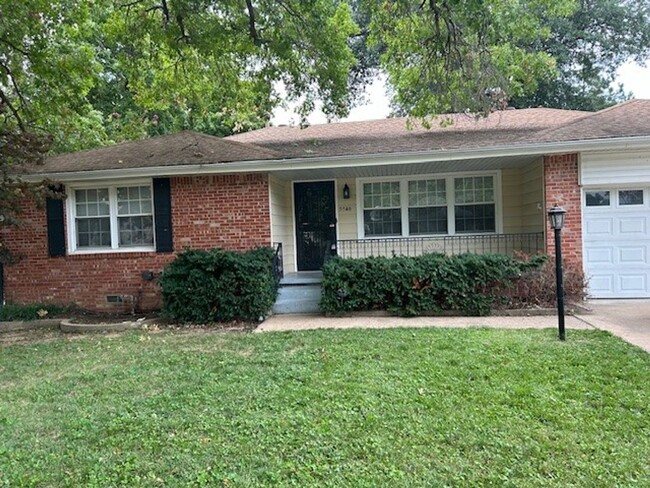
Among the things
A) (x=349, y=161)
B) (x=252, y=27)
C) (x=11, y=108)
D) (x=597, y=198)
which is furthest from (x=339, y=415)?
(x=11, y=108)

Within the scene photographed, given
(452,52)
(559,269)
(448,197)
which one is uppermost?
(452,52)

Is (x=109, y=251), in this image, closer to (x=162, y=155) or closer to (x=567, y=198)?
(x=162, y=155)

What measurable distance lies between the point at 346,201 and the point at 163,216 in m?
4.02

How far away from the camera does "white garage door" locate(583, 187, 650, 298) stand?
8.20 meters

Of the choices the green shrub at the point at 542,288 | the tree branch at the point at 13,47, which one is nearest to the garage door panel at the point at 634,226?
the green shrub at the point at 542,288

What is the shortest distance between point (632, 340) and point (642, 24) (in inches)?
813

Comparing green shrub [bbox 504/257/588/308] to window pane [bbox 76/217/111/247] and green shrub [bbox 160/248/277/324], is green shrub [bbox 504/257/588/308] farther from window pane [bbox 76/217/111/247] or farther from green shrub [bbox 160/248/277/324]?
window pane [bbox 76/217/111/247]

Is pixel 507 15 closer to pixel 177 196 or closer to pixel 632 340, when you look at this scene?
pixel 632 340

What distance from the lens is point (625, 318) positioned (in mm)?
6793

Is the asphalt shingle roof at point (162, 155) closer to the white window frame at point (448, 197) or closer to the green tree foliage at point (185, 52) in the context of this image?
the green tree foliage at point (185, 52)

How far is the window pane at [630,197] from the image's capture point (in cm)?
823

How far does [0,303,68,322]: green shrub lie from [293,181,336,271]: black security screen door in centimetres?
512

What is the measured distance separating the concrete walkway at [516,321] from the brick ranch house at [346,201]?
1.00m

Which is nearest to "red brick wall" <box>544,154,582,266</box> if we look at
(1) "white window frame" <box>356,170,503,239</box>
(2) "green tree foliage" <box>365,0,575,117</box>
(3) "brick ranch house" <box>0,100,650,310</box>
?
(3) "brick ranch house" <box>0,100,650,310</box>
